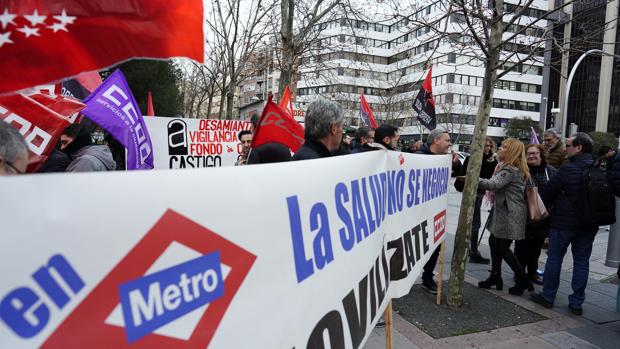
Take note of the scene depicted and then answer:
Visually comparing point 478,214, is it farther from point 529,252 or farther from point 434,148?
point 434,148

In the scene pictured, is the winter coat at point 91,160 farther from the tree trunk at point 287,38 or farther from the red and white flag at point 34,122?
the tree trunk at point 287,38

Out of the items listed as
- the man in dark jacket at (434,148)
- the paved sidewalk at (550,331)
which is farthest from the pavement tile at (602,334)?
the man in dark jacket at (434,148)

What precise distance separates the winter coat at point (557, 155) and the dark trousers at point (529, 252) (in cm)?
110

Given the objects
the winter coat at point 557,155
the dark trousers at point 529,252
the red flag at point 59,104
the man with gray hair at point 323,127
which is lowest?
the dark trousers at point 529,252

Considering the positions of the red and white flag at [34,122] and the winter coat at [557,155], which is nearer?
the red and white flag at [34,122]

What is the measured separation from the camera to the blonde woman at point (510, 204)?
185 inches

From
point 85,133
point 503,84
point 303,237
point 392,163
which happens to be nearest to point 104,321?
point 303,237

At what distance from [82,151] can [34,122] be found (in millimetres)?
997

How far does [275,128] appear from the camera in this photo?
4.22 metres

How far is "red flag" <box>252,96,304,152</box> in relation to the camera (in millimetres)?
4090

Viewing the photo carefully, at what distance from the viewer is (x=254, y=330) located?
125cm

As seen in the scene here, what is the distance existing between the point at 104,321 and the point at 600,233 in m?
11.1

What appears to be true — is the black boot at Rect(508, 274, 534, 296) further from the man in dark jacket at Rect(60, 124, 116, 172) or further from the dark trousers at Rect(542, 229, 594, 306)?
the man in dark jacket at Rect(60, 124, 116, 172)

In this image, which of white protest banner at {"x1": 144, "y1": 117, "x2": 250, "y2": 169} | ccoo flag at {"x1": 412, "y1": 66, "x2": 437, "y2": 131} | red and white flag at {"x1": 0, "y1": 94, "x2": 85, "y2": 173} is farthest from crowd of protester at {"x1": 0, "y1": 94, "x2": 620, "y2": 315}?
white protest banner at {"x1": 144, "y1": 117, "x2": 250, "y2": 169}
